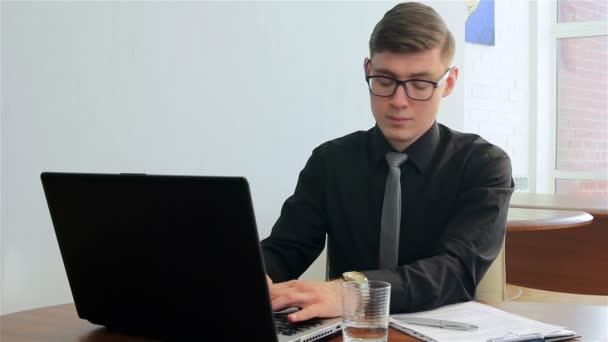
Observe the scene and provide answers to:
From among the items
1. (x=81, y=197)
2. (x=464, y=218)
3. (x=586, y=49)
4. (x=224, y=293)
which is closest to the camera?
(x=224, y=293)

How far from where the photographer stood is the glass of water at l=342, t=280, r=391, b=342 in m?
0.91

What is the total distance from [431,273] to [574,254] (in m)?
1.91

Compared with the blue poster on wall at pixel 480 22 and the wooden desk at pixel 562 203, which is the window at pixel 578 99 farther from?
the wooden desk at pixel 562 203

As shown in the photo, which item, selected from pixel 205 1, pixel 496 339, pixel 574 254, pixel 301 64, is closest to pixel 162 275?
pixel 496 339

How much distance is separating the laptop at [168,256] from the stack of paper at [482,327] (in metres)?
0.12

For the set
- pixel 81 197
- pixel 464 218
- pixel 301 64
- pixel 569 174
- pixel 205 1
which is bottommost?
pixel 569 174

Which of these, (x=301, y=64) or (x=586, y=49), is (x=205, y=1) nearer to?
(x=301, y=64)

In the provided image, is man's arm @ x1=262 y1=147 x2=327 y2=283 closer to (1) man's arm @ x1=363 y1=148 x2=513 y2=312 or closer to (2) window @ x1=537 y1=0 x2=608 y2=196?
(1) man's arm @ x1=363 y1=148 x2=513 y2=312

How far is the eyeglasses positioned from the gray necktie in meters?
0.18

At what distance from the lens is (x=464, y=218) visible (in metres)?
1.40

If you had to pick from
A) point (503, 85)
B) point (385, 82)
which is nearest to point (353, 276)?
point (385, 82)

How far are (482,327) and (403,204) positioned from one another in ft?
1.85

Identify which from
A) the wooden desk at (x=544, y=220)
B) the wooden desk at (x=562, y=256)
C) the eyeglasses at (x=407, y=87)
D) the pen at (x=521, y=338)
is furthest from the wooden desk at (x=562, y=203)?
the pen at (x=521, y=338)

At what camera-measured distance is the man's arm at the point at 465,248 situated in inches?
46.6
